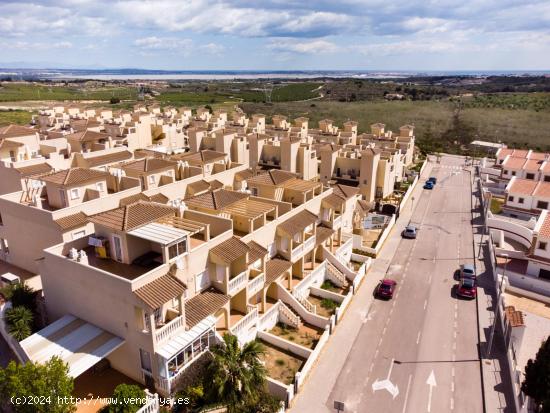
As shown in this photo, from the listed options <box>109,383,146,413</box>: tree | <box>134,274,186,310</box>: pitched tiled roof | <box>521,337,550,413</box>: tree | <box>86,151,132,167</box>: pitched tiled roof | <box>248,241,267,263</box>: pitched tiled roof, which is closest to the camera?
<box>109,383,146,413</box>: tree

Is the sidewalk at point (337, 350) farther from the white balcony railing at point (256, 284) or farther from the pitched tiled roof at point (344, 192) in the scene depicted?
the pitched tiled roof at point (344, 192)

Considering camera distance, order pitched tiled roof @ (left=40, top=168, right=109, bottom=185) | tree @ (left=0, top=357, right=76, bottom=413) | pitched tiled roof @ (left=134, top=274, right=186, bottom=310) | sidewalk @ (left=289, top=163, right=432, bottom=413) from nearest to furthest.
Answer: tree @ (left=0, top=357, right=76, bottom=413), pitched tiled roof @ (left=134, top=274, right=186, bottom=310), sidewalk @ (left=289, top=163, right=432, bottom=413), pitched tiled roof @ (left=40, top=168, right=109, bottom=185)

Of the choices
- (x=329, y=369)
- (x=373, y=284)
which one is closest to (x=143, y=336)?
(x=329, y=369)

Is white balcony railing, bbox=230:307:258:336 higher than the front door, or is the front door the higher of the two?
the front door

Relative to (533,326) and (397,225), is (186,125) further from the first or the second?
(533,326)

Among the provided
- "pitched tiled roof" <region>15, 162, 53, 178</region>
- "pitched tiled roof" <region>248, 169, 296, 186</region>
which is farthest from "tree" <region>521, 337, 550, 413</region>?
"pitched tiled roof" <region>15, 162, 53, 178</region>

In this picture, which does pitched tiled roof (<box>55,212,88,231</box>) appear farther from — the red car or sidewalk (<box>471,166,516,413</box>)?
sidewalk (<box>471,166,516,413</box>)
